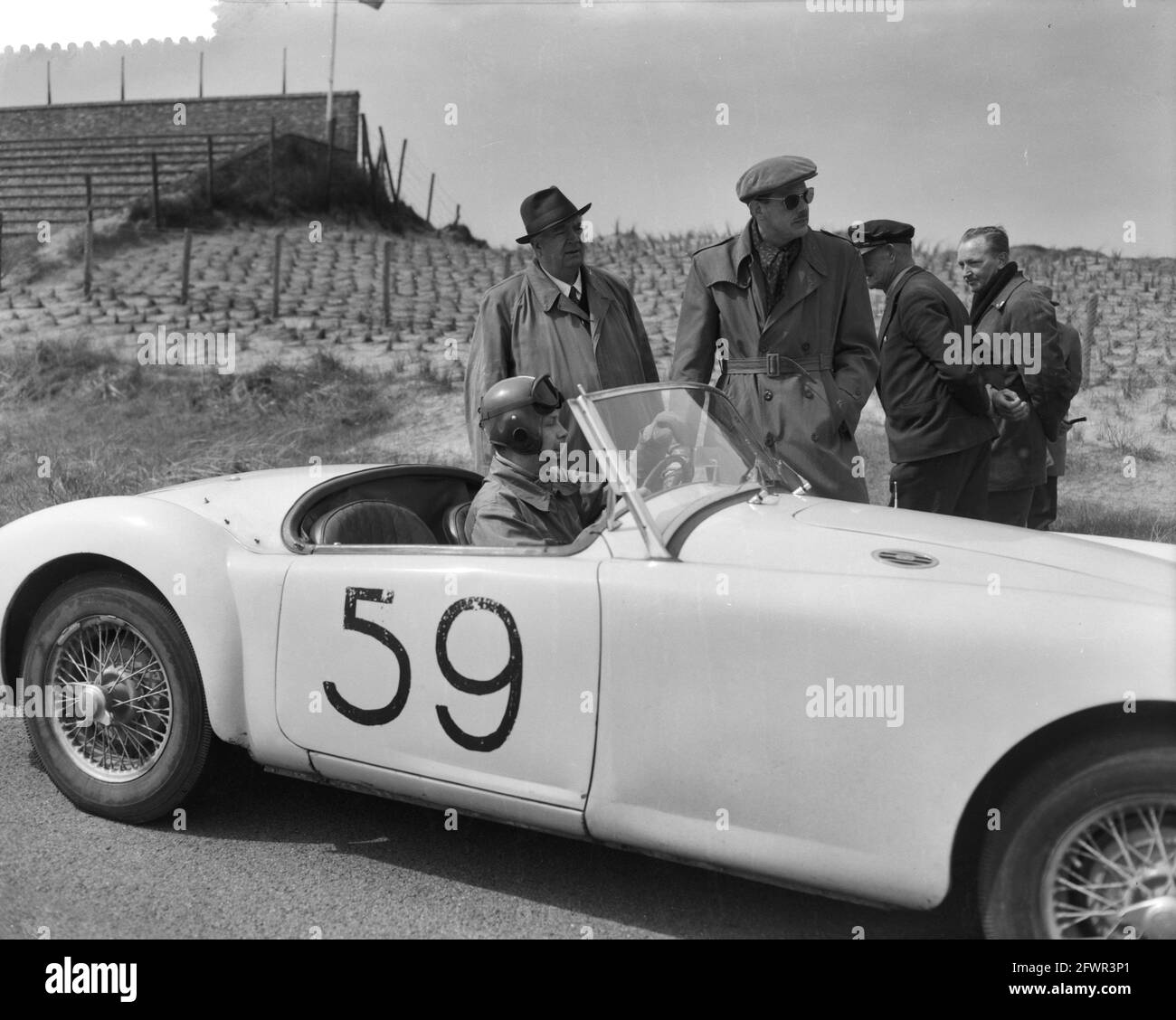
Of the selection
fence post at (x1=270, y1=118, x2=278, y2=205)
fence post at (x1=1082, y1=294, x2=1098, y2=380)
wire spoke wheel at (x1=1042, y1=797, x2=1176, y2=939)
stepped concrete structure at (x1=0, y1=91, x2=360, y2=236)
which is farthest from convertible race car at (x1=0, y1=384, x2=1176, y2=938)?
stepped concrete structure at (x1=0, y1=91, x2=360, y2=236)

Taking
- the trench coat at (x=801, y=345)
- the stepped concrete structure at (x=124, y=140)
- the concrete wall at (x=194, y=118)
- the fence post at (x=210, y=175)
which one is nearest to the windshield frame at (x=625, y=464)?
the trench coat at (x=801, y=345)

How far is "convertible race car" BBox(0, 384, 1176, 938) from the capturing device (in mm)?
2396

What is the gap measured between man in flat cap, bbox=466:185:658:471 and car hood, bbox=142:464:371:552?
714 mm

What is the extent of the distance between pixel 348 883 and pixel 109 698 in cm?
103

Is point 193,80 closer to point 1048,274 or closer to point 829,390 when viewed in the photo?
point 1048,274

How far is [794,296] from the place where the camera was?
4.24 m

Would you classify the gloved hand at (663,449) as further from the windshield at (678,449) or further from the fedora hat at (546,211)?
the fedora hat at (546,211)

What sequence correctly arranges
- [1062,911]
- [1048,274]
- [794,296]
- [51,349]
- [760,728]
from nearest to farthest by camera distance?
[1062,911] → [760,728] → [794,296] → [51,349] → [1048,274]

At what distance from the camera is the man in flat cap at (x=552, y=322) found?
14.7ft

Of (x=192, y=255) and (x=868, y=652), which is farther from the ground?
(x=192, y=255)

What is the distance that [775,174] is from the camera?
405cm

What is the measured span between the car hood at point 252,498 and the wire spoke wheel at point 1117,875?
2247 mm

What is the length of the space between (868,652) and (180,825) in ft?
7.42
